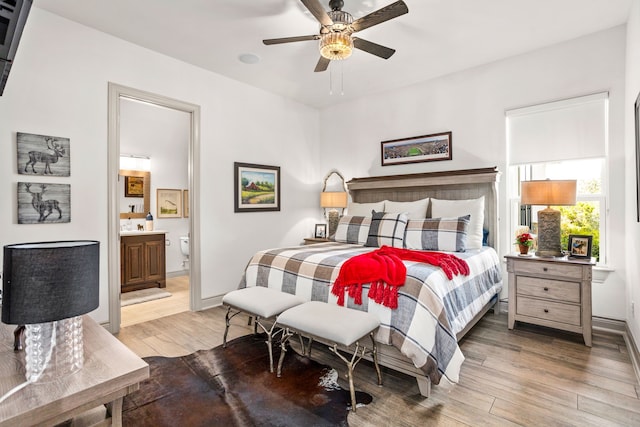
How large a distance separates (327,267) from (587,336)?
2.27m

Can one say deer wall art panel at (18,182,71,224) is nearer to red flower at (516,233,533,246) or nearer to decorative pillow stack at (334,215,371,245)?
decorative pillow stack at (334,215,371,245)

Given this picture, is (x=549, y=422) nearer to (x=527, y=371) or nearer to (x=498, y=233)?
(x=527, y=371)

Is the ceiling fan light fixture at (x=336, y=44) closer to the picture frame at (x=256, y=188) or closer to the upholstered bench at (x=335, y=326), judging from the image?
the upholstered bench at (x=335, y=326)

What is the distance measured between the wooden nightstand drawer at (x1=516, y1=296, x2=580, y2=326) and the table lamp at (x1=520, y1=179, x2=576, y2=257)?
45 cm

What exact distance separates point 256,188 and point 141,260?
2.03 m

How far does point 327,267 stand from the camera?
2.63 metres

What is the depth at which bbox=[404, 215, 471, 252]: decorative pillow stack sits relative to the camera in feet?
10.4

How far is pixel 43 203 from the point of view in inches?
109

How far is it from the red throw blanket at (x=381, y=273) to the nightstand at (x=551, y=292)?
2.70ft

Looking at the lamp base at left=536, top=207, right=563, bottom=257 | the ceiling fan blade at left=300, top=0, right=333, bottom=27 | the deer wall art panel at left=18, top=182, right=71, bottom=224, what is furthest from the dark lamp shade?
the lamp base at left=536, top=207, right=563, bottom=257

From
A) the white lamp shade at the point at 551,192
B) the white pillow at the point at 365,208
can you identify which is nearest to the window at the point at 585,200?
the white lamp shade at the point at 551,192

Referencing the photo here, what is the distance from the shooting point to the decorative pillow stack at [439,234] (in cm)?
317

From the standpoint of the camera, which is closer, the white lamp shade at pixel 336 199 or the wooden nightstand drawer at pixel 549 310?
the wooden nightstand drawer at pixel 549 310

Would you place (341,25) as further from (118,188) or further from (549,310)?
(549,310)
